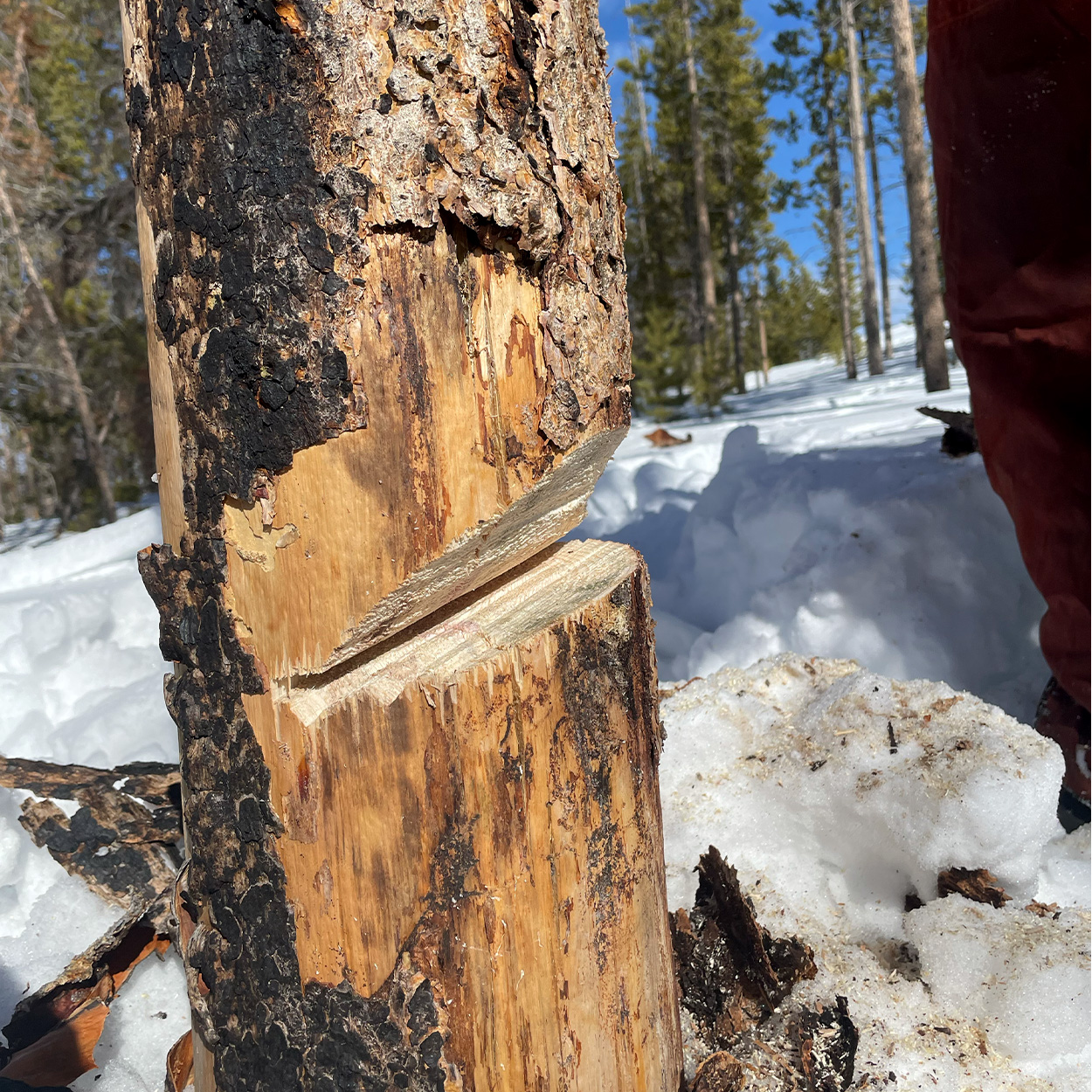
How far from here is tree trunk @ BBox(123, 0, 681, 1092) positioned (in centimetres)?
82

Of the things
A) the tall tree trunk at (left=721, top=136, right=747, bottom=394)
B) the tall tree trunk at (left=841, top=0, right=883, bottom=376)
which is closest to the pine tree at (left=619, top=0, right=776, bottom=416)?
the tall tree trunk at (left=721, top=136, right=747, bottom=394)

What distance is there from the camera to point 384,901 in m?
0.89

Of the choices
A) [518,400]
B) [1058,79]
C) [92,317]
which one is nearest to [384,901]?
[518,400]

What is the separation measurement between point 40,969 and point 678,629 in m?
2.03

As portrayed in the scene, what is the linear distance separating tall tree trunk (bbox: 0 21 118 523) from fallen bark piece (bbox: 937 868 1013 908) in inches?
381

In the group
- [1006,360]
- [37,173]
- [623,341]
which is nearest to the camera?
[623,341]

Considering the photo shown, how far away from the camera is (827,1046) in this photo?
116 centimetres

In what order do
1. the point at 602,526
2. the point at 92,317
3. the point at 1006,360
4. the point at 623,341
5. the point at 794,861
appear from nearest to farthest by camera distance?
the point at 623,341, the point at 794,861, the point at 1006,360, the point at 602,526, the point at 92,317

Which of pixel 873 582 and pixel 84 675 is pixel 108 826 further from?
pixel 873 582

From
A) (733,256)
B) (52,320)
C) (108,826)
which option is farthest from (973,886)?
(733,256)

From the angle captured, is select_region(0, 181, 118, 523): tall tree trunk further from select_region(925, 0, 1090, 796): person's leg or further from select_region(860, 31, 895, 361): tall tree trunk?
select_region(860, 31, 895, 361): tall tree trunk

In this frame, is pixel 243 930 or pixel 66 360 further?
pixel 66 360

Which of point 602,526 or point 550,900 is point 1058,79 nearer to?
point 550,900

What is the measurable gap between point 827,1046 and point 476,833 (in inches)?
28.5
